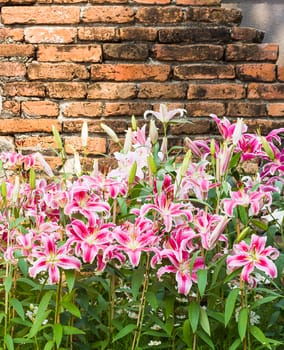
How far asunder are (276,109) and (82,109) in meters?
0.80

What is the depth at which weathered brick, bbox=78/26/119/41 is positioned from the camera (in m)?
3.15

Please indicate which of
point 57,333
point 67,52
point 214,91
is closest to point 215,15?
point 214,91

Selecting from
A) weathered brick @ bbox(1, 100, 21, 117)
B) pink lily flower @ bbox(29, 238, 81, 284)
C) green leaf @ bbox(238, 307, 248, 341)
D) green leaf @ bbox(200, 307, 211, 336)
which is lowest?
green leaf @ bbox(200, 307, 211, 336)

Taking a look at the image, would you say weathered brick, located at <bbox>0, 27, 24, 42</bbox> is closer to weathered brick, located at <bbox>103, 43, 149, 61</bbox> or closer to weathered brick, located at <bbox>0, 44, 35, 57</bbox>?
weathered brick, located at <bbox>0, 44, 35, 57</bbox>

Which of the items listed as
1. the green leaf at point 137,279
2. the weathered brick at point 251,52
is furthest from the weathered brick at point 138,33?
the green leaf at point 137,279

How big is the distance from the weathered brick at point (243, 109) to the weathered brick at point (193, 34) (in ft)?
0.89

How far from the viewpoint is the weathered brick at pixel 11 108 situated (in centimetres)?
316

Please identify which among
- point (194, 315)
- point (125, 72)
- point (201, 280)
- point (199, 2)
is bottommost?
point (194, 315)

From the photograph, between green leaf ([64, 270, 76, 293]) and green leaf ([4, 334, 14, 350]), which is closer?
green leaf ([64, 270, 76, 293])

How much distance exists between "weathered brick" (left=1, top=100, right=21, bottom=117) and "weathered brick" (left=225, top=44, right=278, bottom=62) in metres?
0.87

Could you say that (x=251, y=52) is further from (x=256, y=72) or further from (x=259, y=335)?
(x=259, y=335)

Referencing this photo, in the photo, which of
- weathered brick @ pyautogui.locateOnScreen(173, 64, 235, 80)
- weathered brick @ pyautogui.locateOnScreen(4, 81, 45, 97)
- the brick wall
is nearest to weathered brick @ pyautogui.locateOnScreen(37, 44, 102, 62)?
the brick wall

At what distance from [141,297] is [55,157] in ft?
4.23

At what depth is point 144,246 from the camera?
178cm
